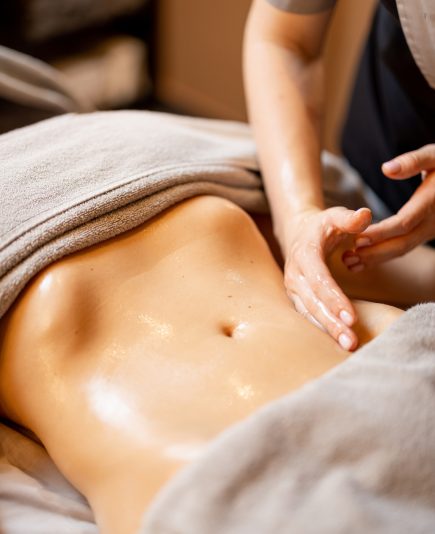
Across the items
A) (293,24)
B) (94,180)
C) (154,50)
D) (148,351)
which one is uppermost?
(293,24)

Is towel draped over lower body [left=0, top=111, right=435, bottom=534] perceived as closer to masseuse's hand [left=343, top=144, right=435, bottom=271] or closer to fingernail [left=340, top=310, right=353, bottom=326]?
fingernail [left=340, top=310, right=353, bottom=326]

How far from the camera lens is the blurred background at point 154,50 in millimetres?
2277

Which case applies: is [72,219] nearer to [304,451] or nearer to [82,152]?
[82,152]

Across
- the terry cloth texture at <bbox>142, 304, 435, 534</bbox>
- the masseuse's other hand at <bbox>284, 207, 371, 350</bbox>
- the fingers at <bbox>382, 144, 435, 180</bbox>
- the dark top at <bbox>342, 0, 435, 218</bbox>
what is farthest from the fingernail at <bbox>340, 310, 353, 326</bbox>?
the dark top at <bbox>342, 0, 435, 218</bbox>

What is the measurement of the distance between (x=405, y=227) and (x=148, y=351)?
415 millimetres

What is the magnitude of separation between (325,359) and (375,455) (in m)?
0.14

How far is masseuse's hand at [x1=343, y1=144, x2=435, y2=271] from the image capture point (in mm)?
960

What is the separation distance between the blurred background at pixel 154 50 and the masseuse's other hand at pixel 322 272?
148 cm

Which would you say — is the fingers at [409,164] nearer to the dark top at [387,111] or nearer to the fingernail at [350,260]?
the fingernail at [350,260]

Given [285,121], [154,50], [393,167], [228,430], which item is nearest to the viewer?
[228,430]

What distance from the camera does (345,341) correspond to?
0.82 m

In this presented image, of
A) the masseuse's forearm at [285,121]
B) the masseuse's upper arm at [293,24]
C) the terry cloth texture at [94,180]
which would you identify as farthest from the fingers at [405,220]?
the masseuse's upper arm at [293,24]

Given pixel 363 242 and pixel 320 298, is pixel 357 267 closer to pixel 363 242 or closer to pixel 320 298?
pixel 363 242

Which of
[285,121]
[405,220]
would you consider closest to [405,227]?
[405,220]
